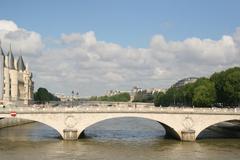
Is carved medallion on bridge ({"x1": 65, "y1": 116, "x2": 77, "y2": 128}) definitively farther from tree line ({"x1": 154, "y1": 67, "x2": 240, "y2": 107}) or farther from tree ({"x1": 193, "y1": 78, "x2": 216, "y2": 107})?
tree ({"x1": 193, "y1": 78, "x2": 216, "y2": 107})

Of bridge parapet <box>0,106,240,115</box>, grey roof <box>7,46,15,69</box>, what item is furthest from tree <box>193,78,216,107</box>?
grey roof <box>7,46,15,69</box>

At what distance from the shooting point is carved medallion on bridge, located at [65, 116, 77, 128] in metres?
50.8

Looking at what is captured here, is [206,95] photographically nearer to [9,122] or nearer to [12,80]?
[9,122]

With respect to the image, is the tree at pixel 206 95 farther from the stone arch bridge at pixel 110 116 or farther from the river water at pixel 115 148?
the stone arch bridge at pixel 110 116

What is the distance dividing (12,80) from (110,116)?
220 feet

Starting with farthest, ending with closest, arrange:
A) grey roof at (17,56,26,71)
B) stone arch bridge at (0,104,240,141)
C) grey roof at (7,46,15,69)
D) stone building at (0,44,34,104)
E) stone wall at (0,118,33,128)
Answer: grey roof at (17,56,26,71), grey roof at (7,46,15,69), stone building at (0,44,34,104), stone wall at (0,118,33,128), stone arch bridge at (0,104,240,141)

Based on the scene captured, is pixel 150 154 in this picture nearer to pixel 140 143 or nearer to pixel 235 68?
pixel 140 143

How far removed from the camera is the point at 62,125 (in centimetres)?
5088

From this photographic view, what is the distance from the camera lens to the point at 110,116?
51438mm

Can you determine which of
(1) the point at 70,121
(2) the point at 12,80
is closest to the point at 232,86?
(1) the point at 70,121

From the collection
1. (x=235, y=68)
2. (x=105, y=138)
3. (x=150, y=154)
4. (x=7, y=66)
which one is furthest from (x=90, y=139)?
(x=7, y=66)

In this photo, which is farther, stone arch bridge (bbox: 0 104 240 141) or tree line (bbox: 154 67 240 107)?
tree line (bbox: 154 67 240 107)

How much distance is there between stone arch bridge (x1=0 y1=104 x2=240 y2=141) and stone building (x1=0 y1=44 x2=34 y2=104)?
148 ft

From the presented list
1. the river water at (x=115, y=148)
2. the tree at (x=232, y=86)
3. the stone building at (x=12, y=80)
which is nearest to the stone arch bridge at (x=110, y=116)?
the river water at (x=115, y=148)
